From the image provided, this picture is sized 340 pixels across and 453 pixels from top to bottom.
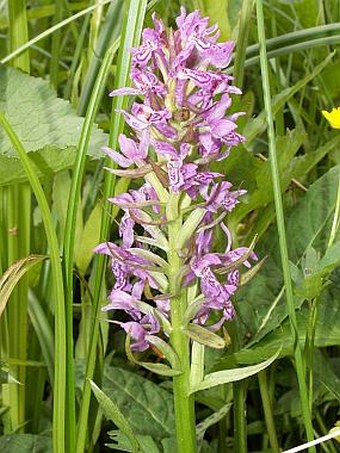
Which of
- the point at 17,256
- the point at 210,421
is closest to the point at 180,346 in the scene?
the point at 210,421

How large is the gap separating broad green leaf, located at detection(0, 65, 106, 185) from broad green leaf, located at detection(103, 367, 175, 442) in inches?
10.8

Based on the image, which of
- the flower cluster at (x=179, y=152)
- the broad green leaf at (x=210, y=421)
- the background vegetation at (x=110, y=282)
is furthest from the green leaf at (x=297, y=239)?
the flower cluster at (x=179, y=152)

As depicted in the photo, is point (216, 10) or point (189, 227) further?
point (216, 10)

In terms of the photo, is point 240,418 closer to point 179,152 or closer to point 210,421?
point 210,421

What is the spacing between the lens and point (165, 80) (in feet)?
2.21

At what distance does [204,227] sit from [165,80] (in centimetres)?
12

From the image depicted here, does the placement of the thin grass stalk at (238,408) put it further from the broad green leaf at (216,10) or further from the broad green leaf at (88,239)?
the broad green leaf at (216,10)

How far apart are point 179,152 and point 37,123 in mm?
298

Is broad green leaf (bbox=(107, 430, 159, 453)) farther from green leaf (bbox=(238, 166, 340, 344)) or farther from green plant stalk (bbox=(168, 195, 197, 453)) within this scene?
green leaf (bbox=(238, 166, 340, 344))

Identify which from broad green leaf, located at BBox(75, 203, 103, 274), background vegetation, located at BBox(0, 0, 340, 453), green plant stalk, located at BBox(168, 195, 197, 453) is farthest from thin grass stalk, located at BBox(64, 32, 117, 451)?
broad green leaf, located at BBox(75, 203, 103, 274)

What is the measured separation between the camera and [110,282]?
121 centimetres

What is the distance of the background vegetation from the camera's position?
2.57 feet

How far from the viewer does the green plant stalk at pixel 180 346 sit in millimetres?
686

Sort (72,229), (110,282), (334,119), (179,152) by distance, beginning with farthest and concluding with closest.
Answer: (110,282) < (334,119) < (72,229) < (179,152)
